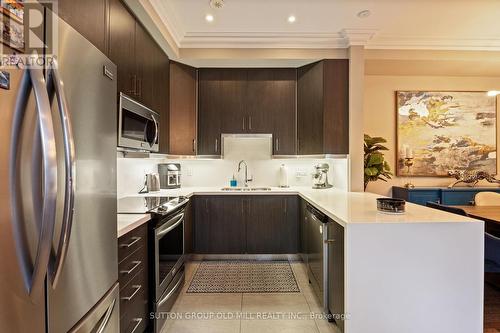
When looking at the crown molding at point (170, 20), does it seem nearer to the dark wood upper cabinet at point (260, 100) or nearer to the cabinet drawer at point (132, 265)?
the dark wood upper cabinet at point (260, 100)

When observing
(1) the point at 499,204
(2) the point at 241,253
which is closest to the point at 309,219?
(2) the point at 241,253

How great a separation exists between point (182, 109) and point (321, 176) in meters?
2.15

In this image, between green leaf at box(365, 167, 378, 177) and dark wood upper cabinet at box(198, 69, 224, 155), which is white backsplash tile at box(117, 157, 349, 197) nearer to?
dark wood upper cabinet at box(198, 69, 224, 155)

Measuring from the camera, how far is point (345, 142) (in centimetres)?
317

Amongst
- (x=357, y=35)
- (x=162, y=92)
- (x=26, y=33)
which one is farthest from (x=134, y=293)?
(x=357, y=35)

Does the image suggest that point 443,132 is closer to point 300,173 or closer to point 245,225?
point 300,173

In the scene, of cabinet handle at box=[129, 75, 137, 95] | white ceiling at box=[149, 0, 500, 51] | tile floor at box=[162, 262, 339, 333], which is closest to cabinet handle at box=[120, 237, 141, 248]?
tile floor at box=[162, 262, 339, 333]

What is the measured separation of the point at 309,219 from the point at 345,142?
3.81 feet

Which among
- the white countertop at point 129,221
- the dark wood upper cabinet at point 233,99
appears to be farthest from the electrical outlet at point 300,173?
the white countertop at point 129,221

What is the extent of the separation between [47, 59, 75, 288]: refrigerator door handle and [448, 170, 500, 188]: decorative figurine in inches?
188

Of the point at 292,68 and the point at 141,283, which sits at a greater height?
the point at 292,68

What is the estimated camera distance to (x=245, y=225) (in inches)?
131

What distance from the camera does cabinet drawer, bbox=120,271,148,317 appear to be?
1.46m

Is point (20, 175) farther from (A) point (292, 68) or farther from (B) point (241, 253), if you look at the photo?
(A) point (292, 68)
